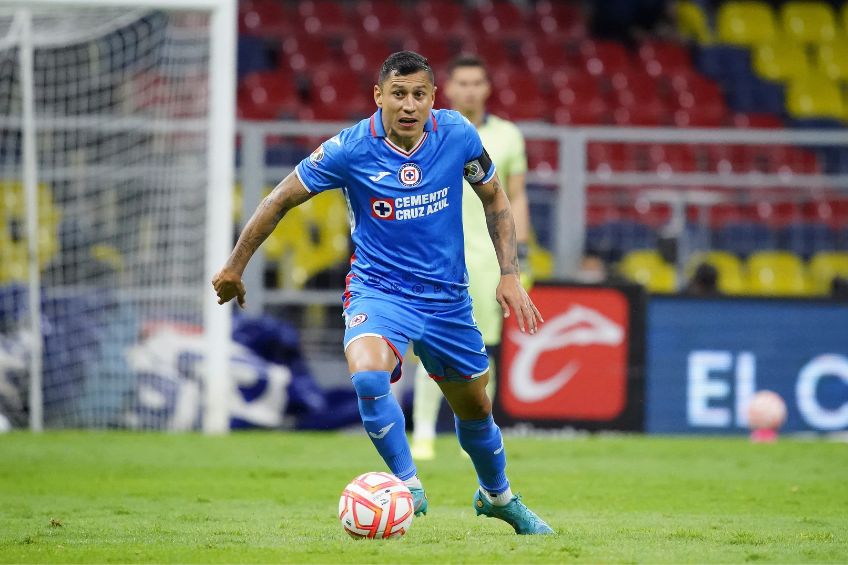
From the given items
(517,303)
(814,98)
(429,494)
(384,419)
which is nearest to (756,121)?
(814,98)

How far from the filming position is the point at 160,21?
12992 millimetres

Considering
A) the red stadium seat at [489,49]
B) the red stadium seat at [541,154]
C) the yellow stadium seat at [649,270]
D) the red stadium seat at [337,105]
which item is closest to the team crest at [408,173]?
the yellow stadium seat at [649,270]

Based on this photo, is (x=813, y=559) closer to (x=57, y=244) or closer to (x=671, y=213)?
(x=671, y=213)

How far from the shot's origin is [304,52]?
19312 mm

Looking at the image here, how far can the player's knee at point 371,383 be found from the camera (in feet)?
19.5

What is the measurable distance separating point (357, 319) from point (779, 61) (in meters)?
16.1

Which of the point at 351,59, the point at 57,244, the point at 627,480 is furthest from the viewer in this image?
the point at 351,59

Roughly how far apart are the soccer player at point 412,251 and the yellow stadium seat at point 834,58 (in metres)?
15.8

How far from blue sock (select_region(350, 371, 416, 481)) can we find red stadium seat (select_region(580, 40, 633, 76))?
14257mm

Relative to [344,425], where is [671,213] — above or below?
above

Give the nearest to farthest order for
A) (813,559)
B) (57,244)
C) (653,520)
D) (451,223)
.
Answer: (813,559), (451,223), (653,520), (57,244)

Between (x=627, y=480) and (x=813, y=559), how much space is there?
3636 millimetres

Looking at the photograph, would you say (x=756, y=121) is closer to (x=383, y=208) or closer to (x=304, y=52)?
(x=304, y=52)

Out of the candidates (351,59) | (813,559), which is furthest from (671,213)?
(813,559)
